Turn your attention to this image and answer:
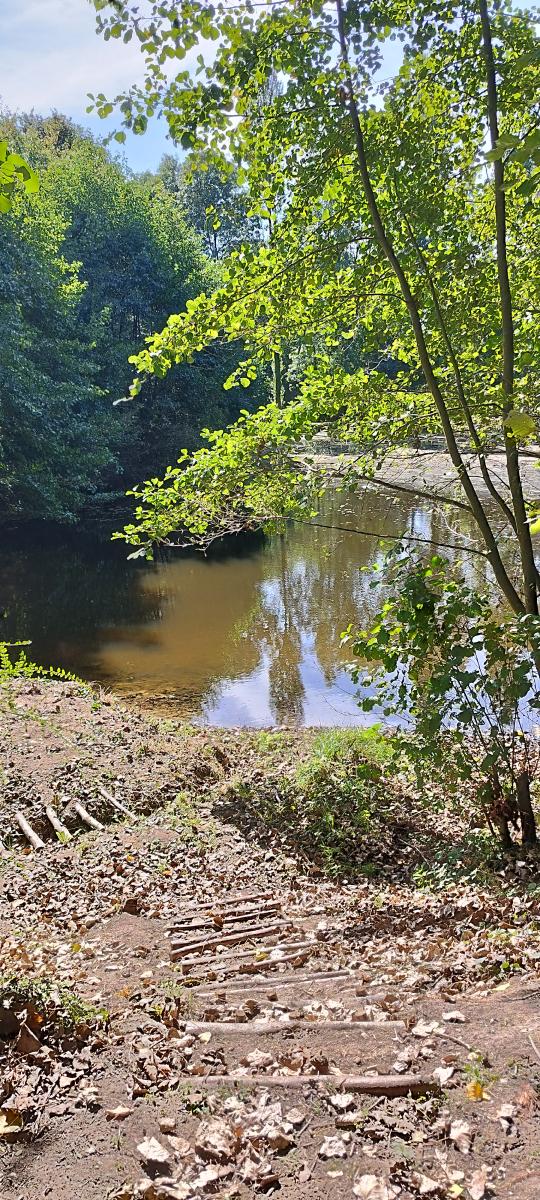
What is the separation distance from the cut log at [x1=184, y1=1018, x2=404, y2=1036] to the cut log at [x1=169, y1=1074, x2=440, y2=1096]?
384mm

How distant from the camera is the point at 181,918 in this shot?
5.14 meters

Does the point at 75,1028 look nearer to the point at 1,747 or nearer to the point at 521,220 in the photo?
the point at 1,747

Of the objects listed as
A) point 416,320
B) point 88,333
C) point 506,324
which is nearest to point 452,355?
point 416,320

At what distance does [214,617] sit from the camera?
17219mm

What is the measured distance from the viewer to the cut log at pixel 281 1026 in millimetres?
3273

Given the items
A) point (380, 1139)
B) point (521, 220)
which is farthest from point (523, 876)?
point (521, 220)

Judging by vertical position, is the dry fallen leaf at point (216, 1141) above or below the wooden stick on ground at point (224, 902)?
above

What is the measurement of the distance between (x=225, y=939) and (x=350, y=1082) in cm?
204

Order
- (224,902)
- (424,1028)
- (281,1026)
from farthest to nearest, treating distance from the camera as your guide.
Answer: (224,902)
(281,1026)
(424,1028)

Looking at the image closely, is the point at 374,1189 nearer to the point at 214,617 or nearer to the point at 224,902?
the point at 224,902

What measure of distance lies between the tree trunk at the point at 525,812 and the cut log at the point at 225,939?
6.31 feet

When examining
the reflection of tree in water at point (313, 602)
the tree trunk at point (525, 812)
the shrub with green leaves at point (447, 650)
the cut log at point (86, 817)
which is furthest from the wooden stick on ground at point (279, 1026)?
the reflection of tree in water at point (313, 602)

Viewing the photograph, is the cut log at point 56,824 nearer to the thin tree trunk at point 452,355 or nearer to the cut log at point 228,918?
the cut log at point 228,918

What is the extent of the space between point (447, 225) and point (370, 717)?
25.1 ft
